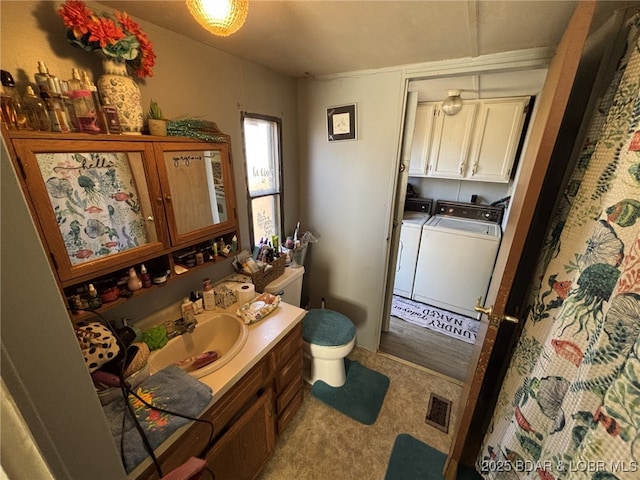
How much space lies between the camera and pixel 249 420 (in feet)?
3.62

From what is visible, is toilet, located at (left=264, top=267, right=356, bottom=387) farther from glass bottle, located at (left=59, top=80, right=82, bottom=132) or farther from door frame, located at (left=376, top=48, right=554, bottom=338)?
glass bottle, located at (left=59, top=80, right=82, bottom=132)

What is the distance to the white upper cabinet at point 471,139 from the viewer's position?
224 cm

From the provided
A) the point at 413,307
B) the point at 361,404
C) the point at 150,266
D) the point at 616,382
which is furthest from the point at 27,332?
the point at 413,307

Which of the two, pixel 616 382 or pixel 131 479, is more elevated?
pixel 616 382

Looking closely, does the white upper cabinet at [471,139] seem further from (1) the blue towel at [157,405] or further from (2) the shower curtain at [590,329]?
(1) the blue towel at [157,405]

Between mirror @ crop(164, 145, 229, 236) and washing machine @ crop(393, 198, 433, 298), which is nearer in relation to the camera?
mirror @ crop(164, 145, 229, 236)

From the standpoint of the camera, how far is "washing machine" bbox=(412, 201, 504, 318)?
91.6 inches

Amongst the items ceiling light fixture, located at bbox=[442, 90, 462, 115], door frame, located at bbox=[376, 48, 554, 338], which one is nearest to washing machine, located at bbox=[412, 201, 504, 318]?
door frame, located at bbox=[376, 48, 554, 338]

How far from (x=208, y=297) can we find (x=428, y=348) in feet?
6.10

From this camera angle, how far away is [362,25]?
3.38 feet

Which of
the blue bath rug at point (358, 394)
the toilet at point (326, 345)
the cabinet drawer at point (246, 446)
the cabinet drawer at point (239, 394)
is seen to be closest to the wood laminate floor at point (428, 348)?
the blue bath rug at point (358, 394)

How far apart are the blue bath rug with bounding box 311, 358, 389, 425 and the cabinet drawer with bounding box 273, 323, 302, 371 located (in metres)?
0.57

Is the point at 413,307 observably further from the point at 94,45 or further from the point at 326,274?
the point at 94,45

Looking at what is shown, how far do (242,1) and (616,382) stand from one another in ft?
4.40
